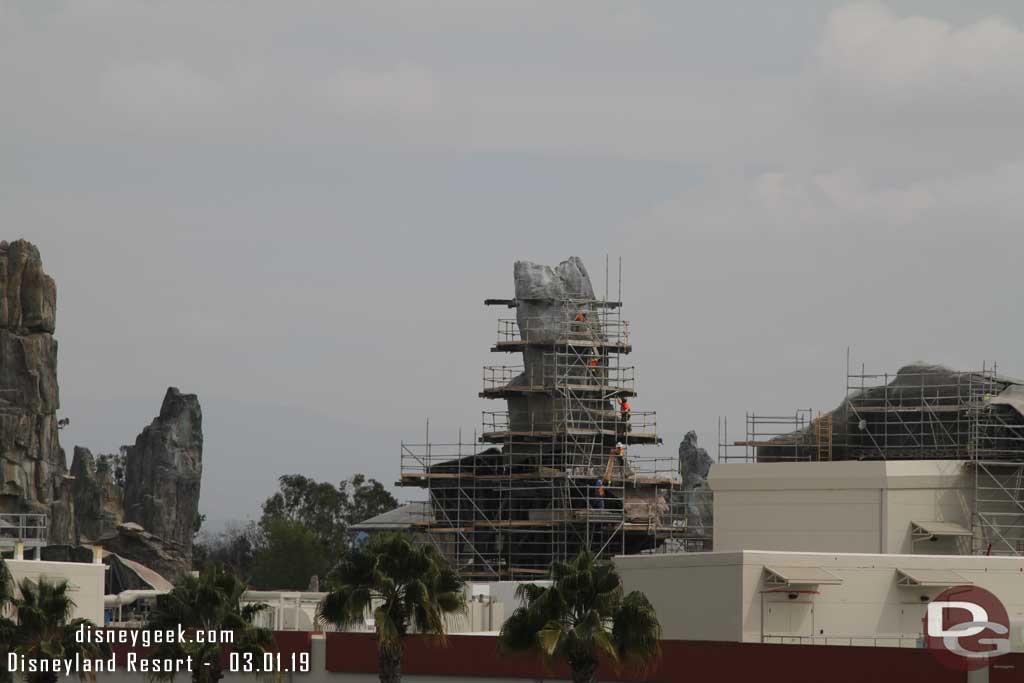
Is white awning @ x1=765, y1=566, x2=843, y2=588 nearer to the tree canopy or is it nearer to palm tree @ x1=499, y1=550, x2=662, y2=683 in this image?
palm tree @ x1=499, y1=550, x2=662, y2=683

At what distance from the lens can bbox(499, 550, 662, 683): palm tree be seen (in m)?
41.6

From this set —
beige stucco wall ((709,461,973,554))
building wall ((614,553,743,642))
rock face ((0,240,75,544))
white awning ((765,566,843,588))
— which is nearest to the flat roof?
beige stucco wall ((709,461,973,554))

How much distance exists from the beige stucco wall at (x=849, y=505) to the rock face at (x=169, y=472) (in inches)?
2297

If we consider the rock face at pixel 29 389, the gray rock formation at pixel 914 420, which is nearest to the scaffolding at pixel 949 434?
the gray rock formation at pixel 914 420

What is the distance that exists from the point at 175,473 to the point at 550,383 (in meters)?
37.2

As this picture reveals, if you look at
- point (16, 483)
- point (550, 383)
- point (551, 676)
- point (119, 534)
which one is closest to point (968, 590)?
point (551, 676)

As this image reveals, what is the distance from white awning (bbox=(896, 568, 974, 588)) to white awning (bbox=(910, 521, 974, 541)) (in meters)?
7.28

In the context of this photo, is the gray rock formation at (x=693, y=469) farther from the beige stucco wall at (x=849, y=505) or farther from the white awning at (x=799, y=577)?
the white awning at (x=799, y=577)

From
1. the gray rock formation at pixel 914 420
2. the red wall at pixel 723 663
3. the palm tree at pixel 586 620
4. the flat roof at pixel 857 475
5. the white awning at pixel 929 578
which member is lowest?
the red wall at pixel 723 663

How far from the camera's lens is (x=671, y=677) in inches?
1939

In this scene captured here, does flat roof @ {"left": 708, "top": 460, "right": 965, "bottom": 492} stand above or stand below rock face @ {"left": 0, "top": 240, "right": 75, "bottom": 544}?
below

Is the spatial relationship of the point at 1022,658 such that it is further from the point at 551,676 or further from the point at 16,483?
the point at 16,483

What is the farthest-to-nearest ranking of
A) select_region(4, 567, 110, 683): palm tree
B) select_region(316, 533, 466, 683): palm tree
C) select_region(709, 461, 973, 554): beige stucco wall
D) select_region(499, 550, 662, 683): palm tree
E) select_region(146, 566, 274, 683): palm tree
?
select_region(709, 461, 973, 554): beige stucco wall < select_region(146, 566, 274, 683): palm tree < select_region(4, 567, 110, 683): palm tree < select_region(316, 533, 466, 683): palm tree < select_region(499, 550, 662, 683): palm tree

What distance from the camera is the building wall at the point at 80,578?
62.6m
